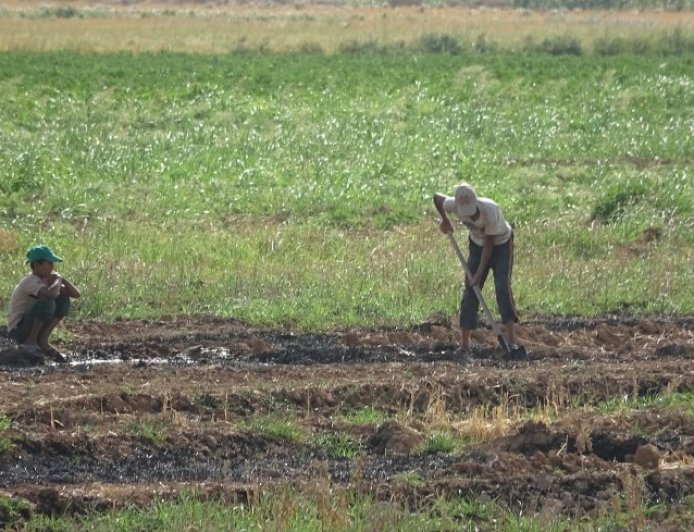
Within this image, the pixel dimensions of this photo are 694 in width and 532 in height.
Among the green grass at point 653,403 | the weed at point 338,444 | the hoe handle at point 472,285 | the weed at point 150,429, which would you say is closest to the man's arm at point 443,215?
the hoe handle at point 472,285

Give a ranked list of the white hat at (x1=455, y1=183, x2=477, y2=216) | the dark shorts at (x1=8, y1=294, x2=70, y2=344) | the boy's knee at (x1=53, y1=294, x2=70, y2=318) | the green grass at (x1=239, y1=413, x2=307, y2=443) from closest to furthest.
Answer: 1. the green grass at (x1=239, y1=413, x2=307, y2=443)
2. the white hat at (x1=455, y1=183, x2=477, y2=216)
3. the dark shorts at (x1=8, y1=294, x2=70, y2=344)
4. the boy's knee at (x1=53, y1=294, x2=70, y2=318)

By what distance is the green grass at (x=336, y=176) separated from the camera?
15977mm

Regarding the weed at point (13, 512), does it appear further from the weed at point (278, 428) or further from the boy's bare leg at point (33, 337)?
the boy's bare leg at point (33, 337)

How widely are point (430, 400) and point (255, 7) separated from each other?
73189mm

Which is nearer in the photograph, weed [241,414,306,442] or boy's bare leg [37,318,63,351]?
weed [241,414,306,442]

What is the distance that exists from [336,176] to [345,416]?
12.9 metres

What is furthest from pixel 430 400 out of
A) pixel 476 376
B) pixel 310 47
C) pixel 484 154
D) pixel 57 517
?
pixel 310 47

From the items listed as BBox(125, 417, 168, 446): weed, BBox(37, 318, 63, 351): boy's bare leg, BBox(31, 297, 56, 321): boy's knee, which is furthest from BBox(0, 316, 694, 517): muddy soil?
BBox(31, 297, 56, 321): boy's knee

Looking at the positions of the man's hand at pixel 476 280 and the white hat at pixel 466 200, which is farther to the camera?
the man's hand at pixel 476 280

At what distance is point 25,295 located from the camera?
12.4 metres

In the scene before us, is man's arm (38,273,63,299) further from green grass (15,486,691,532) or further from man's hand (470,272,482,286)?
green grass (15,486,691,532)

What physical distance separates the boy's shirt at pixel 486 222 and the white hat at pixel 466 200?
0.08m

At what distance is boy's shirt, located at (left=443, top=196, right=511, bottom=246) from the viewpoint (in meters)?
12.5

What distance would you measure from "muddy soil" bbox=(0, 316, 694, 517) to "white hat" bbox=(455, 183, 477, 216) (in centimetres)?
126
